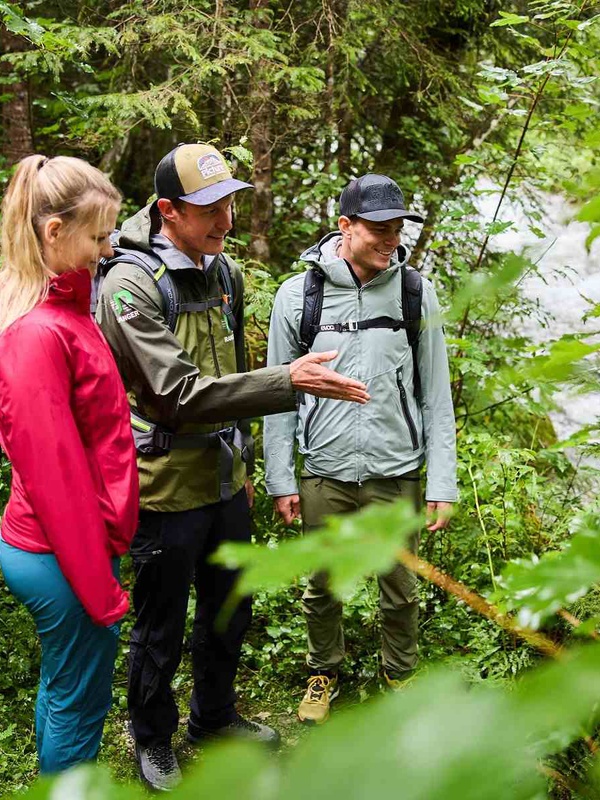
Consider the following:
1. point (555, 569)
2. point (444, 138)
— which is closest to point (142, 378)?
point (555, 569)

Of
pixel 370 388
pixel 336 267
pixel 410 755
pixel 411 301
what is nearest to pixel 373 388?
pixel 370 388

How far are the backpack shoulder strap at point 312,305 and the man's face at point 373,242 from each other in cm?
21

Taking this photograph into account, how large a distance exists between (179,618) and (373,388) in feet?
4.52

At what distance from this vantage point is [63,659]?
2451 millimetres

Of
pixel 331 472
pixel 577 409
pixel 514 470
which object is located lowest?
pixel 577 409

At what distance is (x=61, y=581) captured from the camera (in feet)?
7.72

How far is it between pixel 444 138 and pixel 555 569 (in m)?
7.31

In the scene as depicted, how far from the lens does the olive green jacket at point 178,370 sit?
112 inches

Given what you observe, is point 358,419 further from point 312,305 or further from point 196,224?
point 196,224

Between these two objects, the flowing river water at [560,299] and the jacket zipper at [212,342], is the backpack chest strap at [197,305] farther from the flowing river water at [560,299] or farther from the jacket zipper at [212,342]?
the flowing river water at [560,299]

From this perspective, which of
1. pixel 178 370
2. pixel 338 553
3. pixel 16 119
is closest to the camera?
pixel 338 553

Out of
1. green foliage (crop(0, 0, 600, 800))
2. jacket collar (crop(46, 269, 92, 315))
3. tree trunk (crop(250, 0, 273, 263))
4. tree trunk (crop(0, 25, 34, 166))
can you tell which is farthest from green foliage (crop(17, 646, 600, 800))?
tree trunk (crop(0, 25, 34, 166))

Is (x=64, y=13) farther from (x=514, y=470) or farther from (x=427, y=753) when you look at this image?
(x=427, y=753)

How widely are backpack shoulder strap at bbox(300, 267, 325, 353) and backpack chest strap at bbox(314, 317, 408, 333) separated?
33 millimetres
